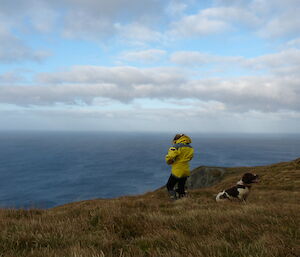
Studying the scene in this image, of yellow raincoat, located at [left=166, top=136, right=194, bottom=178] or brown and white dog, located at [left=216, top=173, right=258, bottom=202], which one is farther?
Result: yellow raincoat, located at [left=166, top=136, right=194, bottom=178]

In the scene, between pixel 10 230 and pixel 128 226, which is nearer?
pixel 10 230

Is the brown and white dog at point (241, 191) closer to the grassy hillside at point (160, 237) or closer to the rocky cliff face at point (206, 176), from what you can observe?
the grassy hillside at point (160, 237)

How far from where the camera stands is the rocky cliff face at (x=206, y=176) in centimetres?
4334

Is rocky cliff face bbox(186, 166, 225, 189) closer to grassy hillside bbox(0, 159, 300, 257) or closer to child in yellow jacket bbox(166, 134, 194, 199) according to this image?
child in yellow jacket bbox(166, 134, 194, 199)

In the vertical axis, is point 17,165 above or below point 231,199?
below

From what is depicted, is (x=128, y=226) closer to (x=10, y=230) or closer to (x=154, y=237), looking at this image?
(x=154, y=237)

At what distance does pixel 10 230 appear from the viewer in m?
3.79

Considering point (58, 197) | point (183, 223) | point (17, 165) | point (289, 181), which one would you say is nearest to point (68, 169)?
point (17, 165)

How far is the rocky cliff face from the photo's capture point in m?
43.3

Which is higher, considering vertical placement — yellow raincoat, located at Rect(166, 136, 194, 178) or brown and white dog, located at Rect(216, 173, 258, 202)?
yellow raincoat, located at Rect(166, 136, 194, 178)

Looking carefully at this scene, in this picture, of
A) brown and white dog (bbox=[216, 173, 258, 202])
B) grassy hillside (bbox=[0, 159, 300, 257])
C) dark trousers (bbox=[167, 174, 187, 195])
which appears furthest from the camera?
dark trousers (bbox=[167, 174, 187, 195])

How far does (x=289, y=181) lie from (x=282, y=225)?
57.0ft

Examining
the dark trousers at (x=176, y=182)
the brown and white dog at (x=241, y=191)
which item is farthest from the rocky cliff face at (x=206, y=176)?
the brown and white dog at (x=241, y=191)

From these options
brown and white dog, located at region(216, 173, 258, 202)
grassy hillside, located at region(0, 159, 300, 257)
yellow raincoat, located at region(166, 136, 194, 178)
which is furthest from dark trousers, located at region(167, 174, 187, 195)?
grassy hillside, located at region(0, 159, 300, 257)
